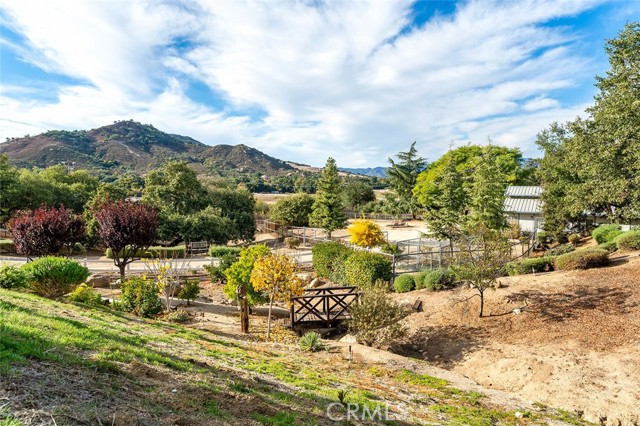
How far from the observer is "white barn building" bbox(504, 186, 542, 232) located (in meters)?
35.8

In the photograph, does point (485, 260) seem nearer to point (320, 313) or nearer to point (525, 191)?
point (320, 313)

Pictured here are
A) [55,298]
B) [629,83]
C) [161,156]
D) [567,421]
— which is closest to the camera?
[567,421]

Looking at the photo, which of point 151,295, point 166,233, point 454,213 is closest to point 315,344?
point 151,295

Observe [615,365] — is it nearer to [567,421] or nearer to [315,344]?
[567,421]

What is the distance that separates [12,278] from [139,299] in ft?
12.3

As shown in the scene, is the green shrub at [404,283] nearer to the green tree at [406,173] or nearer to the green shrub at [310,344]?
the green shrub at [310,344]

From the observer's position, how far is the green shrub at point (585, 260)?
16000 millimetres

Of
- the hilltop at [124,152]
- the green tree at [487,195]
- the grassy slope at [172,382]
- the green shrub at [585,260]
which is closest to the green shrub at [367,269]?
the green tree at [487,195]

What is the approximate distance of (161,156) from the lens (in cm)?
13425

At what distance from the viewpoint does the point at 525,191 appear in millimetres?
39531

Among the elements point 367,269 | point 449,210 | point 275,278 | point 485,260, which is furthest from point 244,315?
point 449,210

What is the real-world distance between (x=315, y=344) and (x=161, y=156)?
459ft

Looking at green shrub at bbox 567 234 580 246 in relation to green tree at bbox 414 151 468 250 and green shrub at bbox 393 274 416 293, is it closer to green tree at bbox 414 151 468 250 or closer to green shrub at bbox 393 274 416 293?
green tree at bbox 414 151 468 250

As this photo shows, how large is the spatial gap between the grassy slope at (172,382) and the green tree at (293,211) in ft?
130
